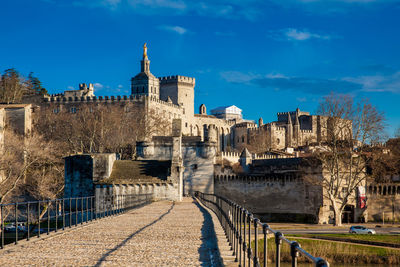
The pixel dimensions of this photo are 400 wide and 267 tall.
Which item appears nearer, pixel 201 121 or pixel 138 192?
pixel 138 192

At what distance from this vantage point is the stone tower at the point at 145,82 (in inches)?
4478

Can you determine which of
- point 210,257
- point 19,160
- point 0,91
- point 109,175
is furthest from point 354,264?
point 0,91

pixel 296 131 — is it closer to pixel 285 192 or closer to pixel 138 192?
pixel 285 192

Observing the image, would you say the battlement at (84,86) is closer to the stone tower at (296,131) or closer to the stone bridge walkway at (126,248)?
the stone tower at (296,131)

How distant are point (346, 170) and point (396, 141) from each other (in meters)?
20.5

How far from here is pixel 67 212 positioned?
35.2 m

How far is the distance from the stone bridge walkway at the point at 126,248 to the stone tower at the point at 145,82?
98.3 metres

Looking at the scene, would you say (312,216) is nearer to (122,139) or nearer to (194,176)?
(194,176)

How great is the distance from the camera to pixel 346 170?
5266 cm

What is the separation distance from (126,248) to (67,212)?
2472cm

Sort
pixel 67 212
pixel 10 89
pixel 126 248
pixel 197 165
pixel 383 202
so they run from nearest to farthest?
pixel 126 248
pixel 67 212
pixel 383 202
pixel 197 165
pixel 10 89

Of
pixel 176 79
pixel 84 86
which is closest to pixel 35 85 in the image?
pixel 84 86

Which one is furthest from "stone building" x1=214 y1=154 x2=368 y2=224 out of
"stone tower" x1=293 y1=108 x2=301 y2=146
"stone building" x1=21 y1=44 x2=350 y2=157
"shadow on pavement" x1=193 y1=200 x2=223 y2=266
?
"stone tower" x1=293 y1=108 x2=301 y2=146

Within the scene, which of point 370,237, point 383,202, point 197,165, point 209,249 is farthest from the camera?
point 197,165
